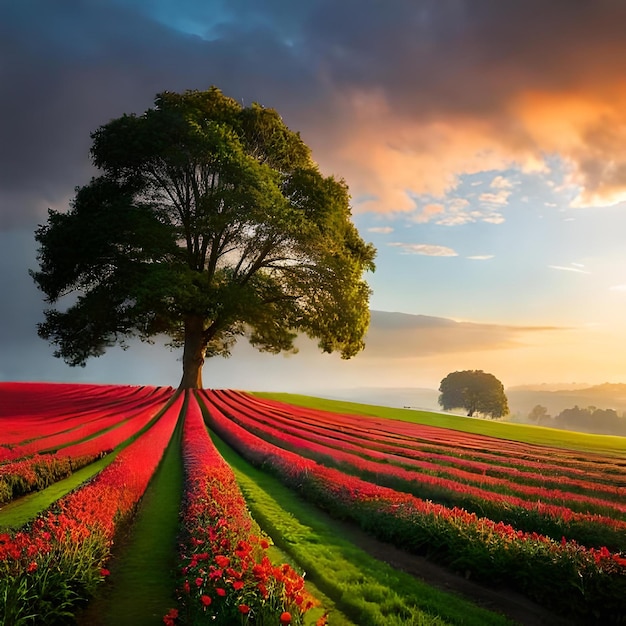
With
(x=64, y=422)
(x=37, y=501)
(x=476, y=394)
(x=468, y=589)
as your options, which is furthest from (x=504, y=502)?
(x=476, y=394)

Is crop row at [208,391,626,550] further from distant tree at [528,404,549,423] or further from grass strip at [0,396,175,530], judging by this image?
distant tree at [528,404,549,423]

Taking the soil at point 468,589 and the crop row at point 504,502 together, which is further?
the crop row at point 504,502

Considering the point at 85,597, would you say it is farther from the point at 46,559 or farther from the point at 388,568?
the point at 388,568

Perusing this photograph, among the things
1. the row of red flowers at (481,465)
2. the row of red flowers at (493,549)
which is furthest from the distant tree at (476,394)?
the row of red flowers at (493,549)

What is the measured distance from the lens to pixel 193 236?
39375mm

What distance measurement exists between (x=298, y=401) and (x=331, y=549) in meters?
43.2

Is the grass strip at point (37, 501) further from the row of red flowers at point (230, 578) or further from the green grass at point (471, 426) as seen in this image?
the green grass at point (471, 426)

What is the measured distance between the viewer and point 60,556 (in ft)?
22.4

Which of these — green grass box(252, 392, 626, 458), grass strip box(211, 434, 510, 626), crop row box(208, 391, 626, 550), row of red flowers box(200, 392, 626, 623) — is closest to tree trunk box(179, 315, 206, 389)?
green grass box(252, 392, 626, 458)

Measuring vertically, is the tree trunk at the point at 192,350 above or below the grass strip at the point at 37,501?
above

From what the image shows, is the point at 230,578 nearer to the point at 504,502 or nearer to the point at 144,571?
the point at 144,571

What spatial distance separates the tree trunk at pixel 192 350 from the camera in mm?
38688

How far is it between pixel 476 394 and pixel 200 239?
2617 inches

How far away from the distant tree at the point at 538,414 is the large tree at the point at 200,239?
12941 centimetres
